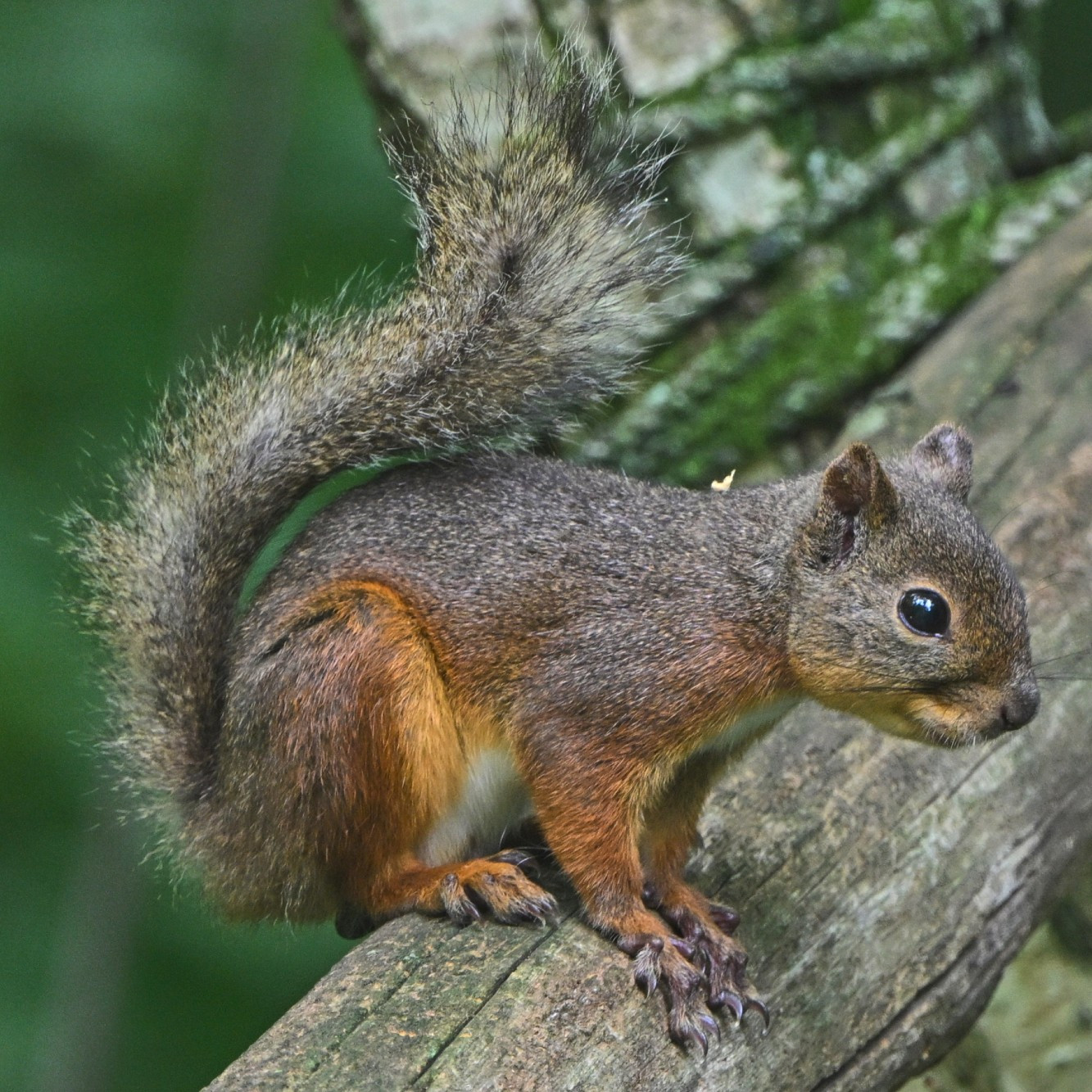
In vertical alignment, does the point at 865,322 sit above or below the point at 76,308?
below

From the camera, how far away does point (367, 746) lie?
2396 mm

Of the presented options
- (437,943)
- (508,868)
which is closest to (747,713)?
(508,868)

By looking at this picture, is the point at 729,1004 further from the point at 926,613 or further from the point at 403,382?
the point at 403,382

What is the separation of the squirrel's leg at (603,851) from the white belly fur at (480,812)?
0.47 ft

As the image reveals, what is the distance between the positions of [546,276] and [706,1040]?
1403 mm

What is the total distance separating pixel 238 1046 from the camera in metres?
3.66

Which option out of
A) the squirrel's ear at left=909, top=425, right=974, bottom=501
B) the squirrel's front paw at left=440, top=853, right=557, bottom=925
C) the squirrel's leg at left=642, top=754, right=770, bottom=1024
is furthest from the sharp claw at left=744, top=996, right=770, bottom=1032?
the squirrel's ear at left=909, top=425, right=974, bottom=501

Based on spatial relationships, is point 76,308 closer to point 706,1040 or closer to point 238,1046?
point 238,1046

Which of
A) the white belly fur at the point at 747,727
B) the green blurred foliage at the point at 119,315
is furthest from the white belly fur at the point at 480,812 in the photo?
the green blurred foliage at the point at 119,315

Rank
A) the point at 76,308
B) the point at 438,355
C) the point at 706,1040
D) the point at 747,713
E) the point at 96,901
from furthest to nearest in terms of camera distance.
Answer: the point at 76,308 → the point at 96,901 → the point at 438,355 → the point at 747,713 → the point at 706,1040

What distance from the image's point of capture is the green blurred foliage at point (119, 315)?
362 centimetres

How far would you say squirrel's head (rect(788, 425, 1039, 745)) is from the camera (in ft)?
7.34

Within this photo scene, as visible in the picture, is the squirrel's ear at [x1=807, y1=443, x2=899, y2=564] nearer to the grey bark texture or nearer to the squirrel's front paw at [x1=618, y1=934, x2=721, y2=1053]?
the grey bark texture

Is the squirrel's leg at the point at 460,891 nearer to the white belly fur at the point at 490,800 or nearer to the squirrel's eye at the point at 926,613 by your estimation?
the white belly fur at the point at 490,800
